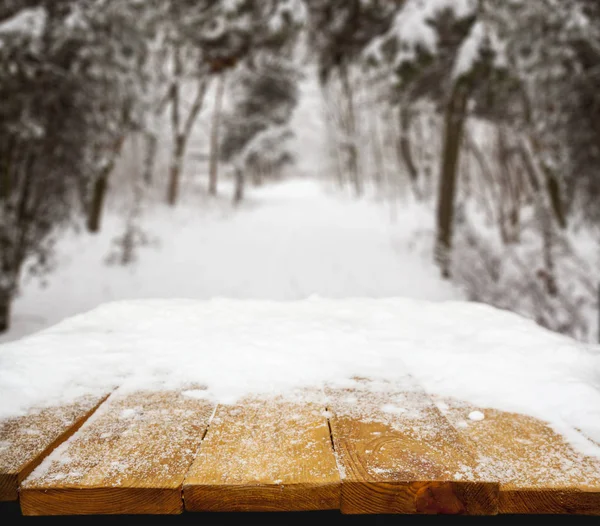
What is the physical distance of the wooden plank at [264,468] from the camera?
940 mm

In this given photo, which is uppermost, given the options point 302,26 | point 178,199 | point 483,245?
point 302,26

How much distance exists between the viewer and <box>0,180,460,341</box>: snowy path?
7043mm

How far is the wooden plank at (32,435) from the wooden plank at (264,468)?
36 centimetres

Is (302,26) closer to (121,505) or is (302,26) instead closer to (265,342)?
(265,342)

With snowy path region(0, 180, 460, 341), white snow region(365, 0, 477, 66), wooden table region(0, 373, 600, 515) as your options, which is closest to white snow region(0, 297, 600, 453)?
wooden table region(0, 373, 600, 515)

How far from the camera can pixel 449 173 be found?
7590mm

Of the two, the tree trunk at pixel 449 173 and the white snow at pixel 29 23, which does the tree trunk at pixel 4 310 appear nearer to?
the white snow at pixel 29 23

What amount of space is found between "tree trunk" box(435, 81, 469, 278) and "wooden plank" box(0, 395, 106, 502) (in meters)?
6.56

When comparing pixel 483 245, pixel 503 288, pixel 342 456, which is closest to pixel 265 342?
pixel 342 456

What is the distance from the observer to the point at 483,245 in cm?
668

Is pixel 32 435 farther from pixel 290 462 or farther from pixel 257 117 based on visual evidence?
pixel 257 117

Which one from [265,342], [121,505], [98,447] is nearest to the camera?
[121,505]

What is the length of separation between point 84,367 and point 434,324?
1508mm

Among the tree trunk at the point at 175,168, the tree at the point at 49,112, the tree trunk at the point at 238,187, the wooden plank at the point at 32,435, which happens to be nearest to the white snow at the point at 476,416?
the wooden plank at the point at 32,435
